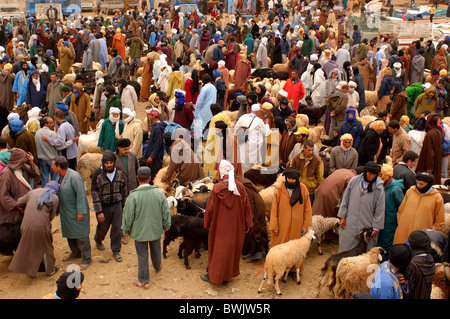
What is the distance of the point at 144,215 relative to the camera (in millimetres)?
5883

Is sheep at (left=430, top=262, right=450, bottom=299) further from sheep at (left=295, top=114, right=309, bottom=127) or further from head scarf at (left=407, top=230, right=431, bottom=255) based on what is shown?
sheep at (left=295, top=114, right=309, bottom=127)

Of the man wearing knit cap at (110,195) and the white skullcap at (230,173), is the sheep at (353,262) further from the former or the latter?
the man wearing knit cap at (110,195)

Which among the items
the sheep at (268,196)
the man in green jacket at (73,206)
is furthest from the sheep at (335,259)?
the man in green jacket at (73,206)

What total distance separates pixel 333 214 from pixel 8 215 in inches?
176

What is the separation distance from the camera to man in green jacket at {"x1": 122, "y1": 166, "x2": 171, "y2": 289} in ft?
19.2

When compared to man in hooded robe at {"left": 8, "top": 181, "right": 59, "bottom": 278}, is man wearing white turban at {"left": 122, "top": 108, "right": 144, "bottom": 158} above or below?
above

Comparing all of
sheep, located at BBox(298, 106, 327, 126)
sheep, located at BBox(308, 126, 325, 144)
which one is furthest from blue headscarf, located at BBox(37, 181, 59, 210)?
sheep, located at BBox(298, 106, 327, 126)

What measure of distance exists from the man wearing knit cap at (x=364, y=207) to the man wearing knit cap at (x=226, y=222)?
4.11ft

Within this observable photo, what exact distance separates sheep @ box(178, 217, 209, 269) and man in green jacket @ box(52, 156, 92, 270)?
131cm

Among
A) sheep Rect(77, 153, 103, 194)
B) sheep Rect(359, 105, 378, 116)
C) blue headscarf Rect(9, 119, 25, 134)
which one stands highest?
blue headscarf Rect(9, 119, 25, 134)

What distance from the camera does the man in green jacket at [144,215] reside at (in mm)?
5855

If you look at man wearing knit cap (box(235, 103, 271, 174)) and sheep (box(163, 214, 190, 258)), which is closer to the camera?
sheep (box(163, 214, 190, 258))

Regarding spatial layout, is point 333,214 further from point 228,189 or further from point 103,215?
point 103,215

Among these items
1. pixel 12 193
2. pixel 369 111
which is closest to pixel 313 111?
pixel 369 111
